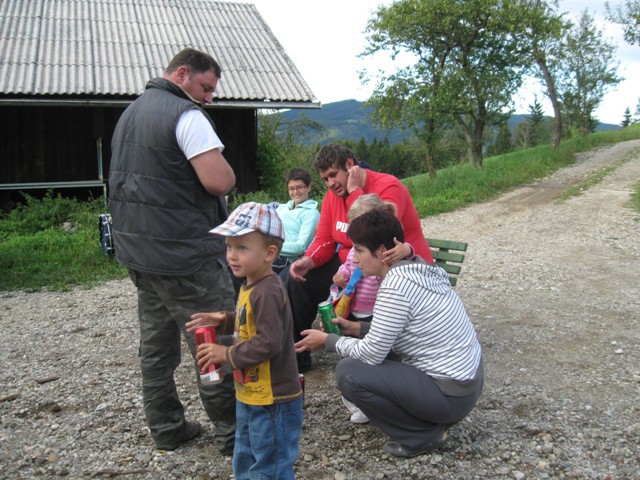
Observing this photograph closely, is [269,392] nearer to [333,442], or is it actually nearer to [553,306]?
[333,442]

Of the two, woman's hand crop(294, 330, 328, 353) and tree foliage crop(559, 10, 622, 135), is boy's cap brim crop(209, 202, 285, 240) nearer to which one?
woman's hand crop(294, 330, 328, 353)

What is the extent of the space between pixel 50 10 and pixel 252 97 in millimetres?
5521

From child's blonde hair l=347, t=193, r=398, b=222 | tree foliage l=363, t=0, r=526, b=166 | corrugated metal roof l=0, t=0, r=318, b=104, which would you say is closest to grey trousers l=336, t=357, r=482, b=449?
child's blonde hair l=347, t=193, r=398, b=222

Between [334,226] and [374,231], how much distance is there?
1289 millimetres

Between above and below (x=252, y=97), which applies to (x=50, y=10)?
above

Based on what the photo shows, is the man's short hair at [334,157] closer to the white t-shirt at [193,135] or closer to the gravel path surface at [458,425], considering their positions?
the white t-shirt at [193,135]

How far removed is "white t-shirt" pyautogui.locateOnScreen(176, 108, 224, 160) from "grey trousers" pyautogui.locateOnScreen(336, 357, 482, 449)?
1.29 metres

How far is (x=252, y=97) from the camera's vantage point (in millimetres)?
11977

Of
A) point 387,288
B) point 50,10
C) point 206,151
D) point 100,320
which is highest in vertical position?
point 50,10

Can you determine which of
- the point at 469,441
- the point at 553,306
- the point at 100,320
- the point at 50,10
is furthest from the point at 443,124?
the point at 469,441

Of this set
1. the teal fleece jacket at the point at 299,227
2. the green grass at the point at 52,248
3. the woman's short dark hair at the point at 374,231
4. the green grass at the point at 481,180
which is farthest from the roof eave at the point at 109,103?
the woman's short dark hair at the point at 374,231

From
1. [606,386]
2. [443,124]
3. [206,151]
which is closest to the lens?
[206,151]

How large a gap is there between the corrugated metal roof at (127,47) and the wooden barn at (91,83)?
0.07 feet

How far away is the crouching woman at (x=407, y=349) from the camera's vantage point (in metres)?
3.01
